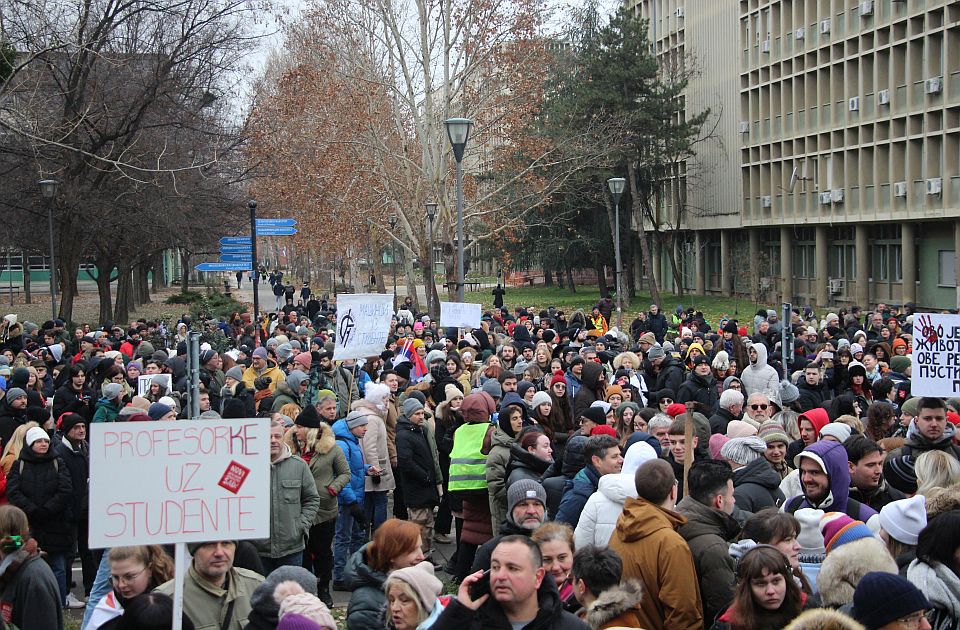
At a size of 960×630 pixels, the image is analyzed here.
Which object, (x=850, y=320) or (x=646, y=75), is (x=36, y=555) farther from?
(x=646, y=75)

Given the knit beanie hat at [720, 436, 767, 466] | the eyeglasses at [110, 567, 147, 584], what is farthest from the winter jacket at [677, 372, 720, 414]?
the eyeglasses at [110, 567, 147, 584]

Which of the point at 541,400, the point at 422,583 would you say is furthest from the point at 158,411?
the point at 422,583

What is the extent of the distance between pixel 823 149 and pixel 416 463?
1717 inches

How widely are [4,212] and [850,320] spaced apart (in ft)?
94.7

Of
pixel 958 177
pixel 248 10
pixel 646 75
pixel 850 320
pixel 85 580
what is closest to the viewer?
pixel 85 580

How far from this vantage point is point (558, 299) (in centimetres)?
6719

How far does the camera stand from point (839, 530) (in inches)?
239

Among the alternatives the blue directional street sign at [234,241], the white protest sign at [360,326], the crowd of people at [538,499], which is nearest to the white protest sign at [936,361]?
the crowd of people at [538,499]

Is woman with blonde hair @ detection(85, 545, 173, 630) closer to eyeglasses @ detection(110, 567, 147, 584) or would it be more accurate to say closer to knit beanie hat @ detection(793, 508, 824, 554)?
eyeglasses @ detection(110, 567, 147, 584)

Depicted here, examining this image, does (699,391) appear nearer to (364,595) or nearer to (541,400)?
(541,400)

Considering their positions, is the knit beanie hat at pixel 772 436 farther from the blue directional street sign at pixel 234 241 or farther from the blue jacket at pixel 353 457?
the blue directional street sign at pixel 234 241

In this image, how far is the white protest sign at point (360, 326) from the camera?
14.2 metres

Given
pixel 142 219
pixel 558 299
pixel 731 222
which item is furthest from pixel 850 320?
pixel 558 299

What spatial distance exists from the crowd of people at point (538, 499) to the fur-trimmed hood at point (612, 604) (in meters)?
0.01
